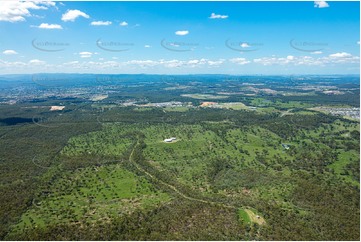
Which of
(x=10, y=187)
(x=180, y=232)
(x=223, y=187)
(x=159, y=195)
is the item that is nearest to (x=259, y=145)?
(x=223, y=187)

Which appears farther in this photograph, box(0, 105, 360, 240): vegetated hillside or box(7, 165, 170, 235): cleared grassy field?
box(7, 165, 170, 235): cleared grassy field

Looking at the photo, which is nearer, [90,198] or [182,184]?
[90,198]

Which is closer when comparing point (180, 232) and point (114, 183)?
point (180, 232)

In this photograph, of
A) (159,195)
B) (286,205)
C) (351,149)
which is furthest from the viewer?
(351,149)

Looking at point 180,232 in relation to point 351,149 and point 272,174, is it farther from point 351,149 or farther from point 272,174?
point 351,149

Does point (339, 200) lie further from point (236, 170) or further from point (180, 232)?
point (180, 232)

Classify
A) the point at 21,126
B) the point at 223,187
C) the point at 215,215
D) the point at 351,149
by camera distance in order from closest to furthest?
the point at 215,215, the point at 223,187, the point at 351,149, the point at 21,126

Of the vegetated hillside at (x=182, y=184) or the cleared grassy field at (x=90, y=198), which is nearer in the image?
the vegetated hillside at (x=182, y=184)

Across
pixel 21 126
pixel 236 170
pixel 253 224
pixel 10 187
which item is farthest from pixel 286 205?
pixel 21 126

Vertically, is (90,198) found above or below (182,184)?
below
